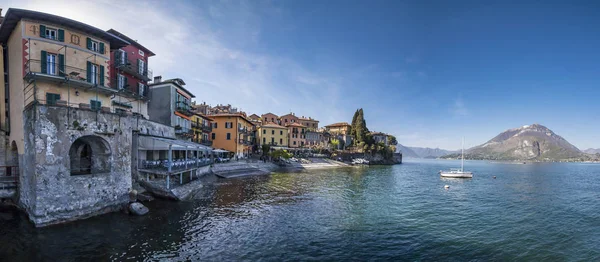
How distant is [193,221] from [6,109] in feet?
67.9

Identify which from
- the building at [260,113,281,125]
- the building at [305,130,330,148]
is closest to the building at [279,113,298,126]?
the building at [260,113,281,125]

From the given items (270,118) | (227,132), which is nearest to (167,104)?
(227,132)

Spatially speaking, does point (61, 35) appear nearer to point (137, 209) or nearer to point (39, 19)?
point (39, 19)

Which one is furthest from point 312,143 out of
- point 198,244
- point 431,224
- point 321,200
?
point 198,244

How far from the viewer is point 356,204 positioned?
24.4m

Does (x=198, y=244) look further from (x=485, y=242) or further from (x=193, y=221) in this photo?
(x=485, y=242)

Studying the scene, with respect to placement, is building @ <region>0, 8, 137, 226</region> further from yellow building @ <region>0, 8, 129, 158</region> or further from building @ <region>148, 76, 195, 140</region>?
building @ <region>148, 76, 195, 140</region>

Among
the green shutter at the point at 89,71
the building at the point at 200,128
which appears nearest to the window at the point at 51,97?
the green shutter at the point at 89,71

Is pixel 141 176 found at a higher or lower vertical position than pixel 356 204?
higher

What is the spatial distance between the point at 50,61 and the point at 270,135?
57.6m

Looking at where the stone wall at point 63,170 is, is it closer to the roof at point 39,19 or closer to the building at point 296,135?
the roof at point 39,19

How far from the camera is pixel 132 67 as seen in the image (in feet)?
97.2

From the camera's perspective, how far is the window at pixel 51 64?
1939 centimetres

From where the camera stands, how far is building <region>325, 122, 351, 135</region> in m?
105
